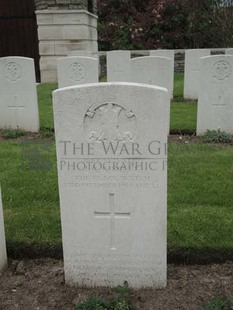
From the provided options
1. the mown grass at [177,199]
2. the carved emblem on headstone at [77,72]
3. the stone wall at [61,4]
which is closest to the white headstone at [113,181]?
the mown grass at [177,199]

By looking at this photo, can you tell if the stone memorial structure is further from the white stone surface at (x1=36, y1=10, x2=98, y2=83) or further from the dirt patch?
the dirt patch

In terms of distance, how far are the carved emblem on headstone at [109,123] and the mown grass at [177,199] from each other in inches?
46.1

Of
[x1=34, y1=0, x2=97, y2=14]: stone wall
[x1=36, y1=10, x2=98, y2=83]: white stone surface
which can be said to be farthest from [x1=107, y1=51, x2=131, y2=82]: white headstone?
[x1=34, y1=0, x2=97, y2=14]: stone wall

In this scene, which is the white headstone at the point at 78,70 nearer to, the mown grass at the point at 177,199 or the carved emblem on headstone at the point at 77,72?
the carved emblem on headstone at the point at 77,72

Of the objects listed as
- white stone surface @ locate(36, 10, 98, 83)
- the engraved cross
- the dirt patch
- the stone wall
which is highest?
the stone wall

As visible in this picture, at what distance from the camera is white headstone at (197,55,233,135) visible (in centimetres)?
642

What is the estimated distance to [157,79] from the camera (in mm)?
7625

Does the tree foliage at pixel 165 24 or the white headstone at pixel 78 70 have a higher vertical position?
the tree foliage at pixel 165 24

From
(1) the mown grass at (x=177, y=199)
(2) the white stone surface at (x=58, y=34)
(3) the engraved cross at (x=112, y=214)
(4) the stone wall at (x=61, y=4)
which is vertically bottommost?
(1) the mown grass at (x=177, y=199)

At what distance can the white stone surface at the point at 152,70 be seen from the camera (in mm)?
7531

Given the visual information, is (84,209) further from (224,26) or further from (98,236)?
(224,26)

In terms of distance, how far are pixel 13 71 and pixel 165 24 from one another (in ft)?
45.6

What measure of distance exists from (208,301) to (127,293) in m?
0.55

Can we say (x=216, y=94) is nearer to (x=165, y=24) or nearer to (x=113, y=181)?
(x=113, y=181)
